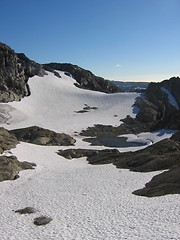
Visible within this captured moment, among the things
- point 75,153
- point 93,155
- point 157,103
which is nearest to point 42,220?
point 93,155

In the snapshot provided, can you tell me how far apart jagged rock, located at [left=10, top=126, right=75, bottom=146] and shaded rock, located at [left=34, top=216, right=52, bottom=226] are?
37273mm

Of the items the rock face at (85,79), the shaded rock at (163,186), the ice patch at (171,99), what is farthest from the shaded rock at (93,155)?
the rock face at (85,79)

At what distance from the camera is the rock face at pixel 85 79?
456 ft

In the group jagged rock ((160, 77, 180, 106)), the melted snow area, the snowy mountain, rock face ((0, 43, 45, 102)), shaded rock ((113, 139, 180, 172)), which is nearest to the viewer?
the melted snow area

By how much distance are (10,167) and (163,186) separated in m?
18.5

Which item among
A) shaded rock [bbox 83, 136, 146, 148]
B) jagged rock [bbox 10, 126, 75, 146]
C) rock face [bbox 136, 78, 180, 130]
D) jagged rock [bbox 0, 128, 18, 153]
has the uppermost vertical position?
rock face [bbox 136, 78, 180, 130]

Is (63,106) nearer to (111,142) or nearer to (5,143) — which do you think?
(111,142)

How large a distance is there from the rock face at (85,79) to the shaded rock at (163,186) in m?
107

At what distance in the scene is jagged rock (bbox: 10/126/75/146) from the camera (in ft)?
190

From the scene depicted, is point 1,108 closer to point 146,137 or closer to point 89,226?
point 146,137

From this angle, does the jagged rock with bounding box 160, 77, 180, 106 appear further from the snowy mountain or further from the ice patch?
the snowy mountain

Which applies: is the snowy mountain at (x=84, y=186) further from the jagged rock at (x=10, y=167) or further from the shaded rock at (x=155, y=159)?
the jagged rock at (x=10, y=167)

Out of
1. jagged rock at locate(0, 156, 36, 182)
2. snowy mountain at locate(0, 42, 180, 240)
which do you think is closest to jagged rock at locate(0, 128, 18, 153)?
snowy mountain at locate(0, 42, 180, 240)

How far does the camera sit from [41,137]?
59.0 metres
